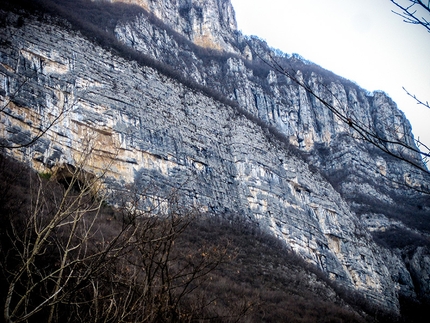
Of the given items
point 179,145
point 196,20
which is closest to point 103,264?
point 179,145

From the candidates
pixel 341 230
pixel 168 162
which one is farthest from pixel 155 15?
pixel 341 230

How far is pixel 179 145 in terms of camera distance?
26.3 m

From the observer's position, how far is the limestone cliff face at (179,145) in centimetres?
1978

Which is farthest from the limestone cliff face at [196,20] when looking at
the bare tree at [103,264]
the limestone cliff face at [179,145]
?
the bare tree at [103,264]

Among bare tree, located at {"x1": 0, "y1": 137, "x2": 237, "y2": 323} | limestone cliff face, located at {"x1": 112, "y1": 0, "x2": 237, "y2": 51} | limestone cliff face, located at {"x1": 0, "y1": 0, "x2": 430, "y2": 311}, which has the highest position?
limestone cliff face, located at {"x1": 112, "y1": 0, "x2": 237, "y2": 51}

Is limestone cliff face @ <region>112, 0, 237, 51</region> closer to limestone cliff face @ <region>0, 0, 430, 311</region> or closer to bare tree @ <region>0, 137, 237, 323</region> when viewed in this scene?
limestone cliff face @ <region>0, 0, 430, 311</region>

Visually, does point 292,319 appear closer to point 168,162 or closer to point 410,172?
point 168,162

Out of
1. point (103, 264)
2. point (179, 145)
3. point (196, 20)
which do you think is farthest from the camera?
point (196, 20)

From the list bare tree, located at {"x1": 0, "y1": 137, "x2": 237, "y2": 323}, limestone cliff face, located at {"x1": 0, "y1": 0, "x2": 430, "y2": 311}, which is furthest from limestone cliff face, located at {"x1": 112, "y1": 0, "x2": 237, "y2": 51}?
bare tree, located at {"x1": 0, "y1": 137, "x2": 237, "y2": 323}

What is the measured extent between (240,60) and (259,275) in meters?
40.8

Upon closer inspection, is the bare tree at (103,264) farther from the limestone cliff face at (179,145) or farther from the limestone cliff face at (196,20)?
the limestone cliff face at (196,20)

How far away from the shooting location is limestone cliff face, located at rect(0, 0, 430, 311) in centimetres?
1978

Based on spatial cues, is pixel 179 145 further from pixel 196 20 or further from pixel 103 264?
pixel 196 20

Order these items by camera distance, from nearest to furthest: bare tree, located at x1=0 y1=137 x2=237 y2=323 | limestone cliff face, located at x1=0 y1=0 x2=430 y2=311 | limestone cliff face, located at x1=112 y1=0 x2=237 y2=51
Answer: bare tree, located at x1=0 y1=137 x2=237 y2=323, limestone cliff face, located at x1=0 y1=0 x2=430 y2=311, limestone cliff face, located at x1=112 y1=0 x2=237 y2=51
